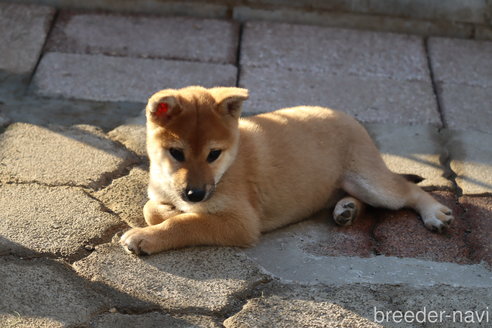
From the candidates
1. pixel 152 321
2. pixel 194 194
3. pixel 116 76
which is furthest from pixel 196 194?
pixel 116 76

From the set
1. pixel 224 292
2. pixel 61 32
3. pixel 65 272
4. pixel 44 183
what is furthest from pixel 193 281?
pixel 61 32

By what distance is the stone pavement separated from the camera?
13.0 ft

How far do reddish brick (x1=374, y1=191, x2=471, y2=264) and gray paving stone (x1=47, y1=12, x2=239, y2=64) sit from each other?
7.73 feet

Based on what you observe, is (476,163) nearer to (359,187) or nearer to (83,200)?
(359,187)

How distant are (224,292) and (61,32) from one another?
369 centimetres

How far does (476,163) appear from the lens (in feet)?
18.3

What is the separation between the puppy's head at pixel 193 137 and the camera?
14.0 ft

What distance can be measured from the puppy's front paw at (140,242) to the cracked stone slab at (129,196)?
1.15 feet

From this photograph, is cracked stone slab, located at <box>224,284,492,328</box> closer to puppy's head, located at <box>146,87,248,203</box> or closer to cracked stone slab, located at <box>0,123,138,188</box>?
puppy's head, located at <box>146,87,248,203</box>

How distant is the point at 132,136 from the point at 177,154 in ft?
4.52

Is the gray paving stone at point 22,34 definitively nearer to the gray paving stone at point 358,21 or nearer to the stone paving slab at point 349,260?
the gray paving stone at point 358,21

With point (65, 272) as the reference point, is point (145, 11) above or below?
above

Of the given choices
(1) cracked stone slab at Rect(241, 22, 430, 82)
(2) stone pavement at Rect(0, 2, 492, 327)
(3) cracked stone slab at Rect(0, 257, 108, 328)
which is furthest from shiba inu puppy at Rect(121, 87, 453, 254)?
(1) cracked stone slab at Rect(241, 22, 430, 82)

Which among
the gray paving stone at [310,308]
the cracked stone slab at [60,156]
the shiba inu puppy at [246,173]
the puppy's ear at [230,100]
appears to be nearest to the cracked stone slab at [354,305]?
the gray paving stone at [310,308]
